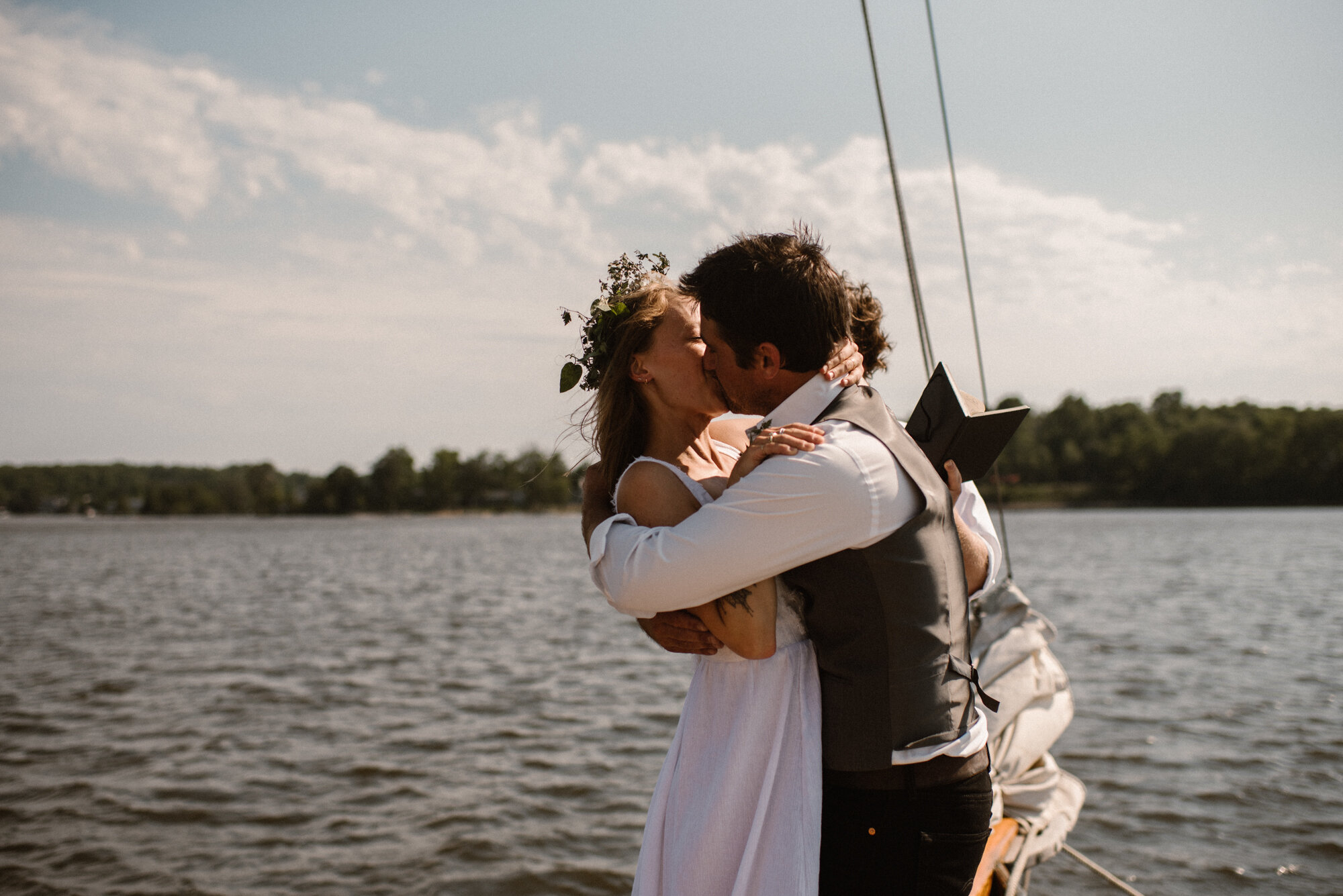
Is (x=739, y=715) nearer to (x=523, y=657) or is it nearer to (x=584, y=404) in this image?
(x=584, y=404)

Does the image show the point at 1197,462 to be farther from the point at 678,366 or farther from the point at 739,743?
the point at 739,743

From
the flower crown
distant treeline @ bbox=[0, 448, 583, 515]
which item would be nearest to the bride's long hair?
the flower crown

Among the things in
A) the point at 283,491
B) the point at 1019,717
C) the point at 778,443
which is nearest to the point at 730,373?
the point at 778,443

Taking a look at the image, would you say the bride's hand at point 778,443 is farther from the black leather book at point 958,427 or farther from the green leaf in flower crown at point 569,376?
the green leaf in flower crown at point 569,376

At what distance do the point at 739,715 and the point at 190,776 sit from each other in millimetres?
11315

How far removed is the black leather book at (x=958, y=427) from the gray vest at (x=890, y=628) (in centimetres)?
33

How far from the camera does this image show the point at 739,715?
2.23 meters

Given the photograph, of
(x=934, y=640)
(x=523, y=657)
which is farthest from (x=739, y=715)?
(x=523, y=657)

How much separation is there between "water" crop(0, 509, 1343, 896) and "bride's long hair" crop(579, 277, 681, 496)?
6621mm

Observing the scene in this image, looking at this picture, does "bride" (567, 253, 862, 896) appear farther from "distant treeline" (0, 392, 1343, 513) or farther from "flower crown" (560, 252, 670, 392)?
"distant treeline" (0, 392, 1343, 513)

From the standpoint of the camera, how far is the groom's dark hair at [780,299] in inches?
82.7

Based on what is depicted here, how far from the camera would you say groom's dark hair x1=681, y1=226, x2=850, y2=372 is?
210 centimetres

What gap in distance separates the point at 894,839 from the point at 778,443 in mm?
964

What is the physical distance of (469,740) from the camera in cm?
1276
